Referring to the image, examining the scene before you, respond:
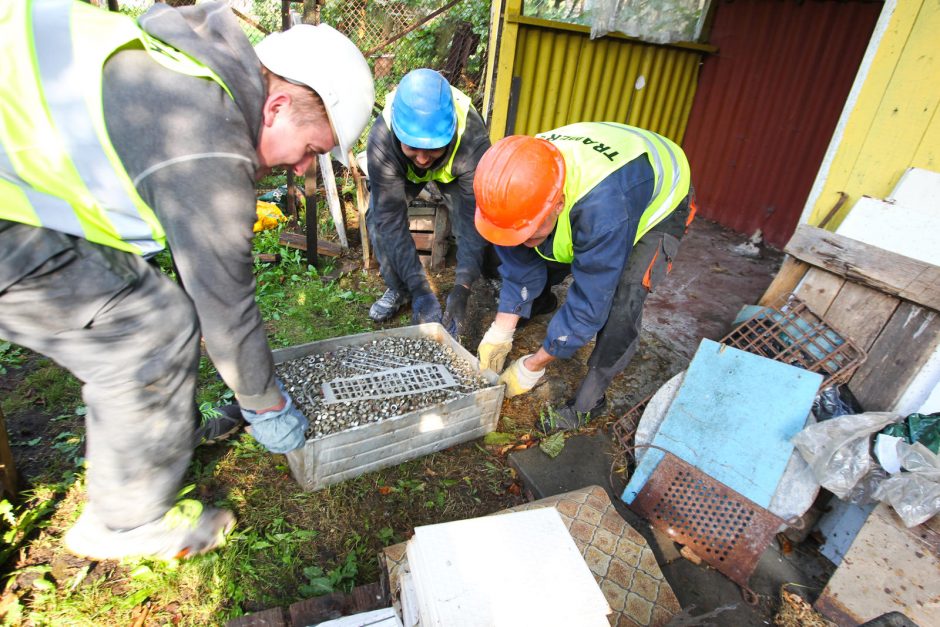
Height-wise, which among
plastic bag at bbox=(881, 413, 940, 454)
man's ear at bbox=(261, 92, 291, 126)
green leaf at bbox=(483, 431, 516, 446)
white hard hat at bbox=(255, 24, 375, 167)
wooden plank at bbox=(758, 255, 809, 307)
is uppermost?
white hard hat at bbox=(255, 24, 375, 167)

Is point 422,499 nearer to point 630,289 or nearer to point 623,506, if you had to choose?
point 623,506

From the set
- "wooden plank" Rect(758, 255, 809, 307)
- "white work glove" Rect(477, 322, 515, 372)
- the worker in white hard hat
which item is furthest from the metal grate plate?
"wooden plank" Rect(758, 255, 809, 307)

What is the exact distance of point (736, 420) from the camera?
245 cm

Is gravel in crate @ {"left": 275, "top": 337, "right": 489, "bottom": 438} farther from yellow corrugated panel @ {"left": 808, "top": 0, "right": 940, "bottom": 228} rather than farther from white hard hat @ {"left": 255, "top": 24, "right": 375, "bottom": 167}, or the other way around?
yellow corrugated panel @ {"left": 808, "top": 0, "right": 940, "bottom": 228}

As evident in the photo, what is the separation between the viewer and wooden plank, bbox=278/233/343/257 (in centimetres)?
439

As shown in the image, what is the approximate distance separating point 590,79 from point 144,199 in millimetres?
4709

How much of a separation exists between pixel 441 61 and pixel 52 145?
694cm

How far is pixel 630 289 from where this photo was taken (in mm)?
2650

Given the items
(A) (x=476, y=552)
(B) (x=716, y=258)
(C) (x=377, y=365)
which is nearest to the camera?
(A) (x=476, y=552)

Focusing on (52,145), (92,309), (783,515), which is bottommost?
(783,515)

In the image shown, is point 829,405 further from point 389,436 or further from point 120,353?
point 120,353

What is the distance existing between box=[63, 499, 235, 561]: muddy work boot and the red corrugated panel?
217 inches

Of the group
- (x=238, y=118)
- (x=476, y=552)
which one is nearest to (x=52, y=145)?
(x=238, y=118)

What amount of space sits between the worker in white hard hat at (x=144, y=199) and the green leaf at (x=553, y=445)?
4.79 ft
